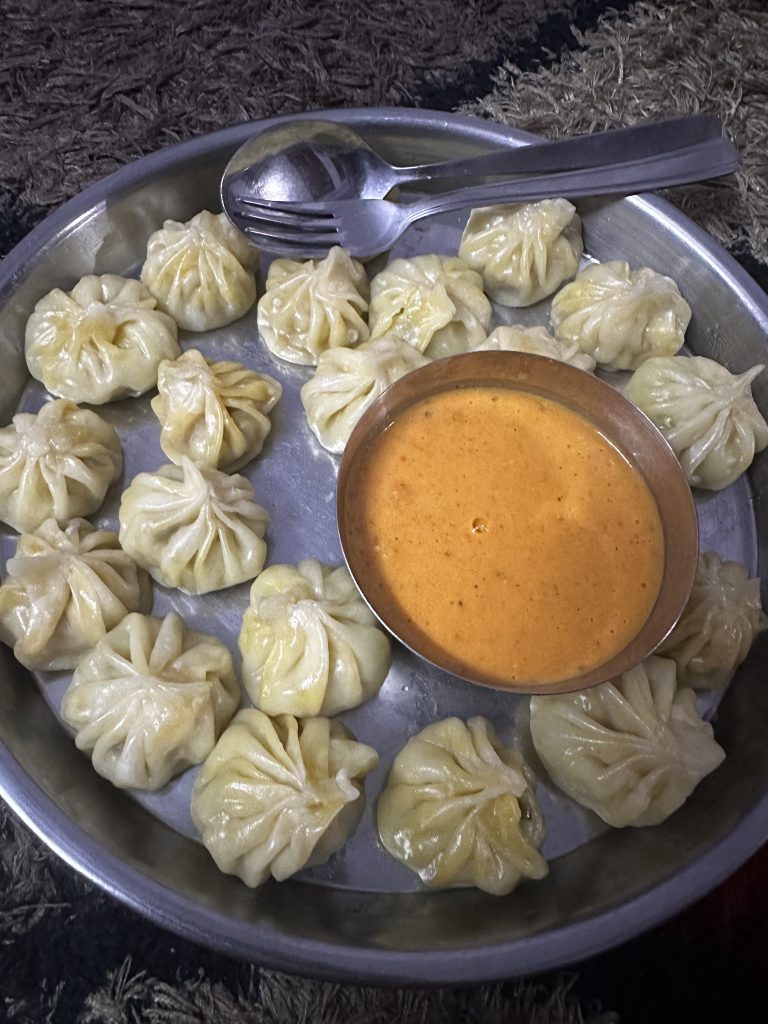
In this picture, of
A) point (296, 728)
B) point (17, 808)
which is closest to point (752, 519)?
point (296, 728)

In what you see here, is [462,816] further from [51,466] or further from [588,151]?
[588,151]

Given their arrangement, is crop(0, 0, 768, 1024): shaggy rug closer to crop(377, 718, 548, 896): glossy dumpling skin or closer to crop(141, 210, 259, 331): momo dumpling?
crop(141, 210, 259, 331): momo dumpling

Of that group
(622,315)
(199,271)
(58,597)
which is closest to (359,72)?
(199,271)

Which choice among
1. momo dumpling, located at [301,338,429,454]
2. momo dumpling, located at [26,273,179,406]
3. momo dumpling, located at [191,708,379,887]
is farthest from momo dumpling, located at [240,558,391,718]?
momo dumpling, located at [26,273,179,406]

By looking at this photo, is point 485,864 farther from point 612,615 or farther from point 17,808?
point 17,808

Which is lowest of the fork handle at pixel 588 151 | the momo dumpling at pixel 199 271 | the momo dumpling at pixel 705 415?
the momo dumpling at pixel 705 415

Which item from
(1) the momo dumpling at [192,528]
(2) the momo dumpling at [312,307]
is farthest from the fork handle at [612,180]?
(1) the momo dumpling at [192,528]

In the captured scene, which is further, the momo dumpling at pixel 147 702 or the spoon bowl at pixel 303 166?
the spoon bowl at pixel 303 166

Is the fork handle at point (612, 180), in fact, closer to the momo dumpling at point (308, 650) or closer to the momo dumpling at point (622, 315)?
the momo dumpling at point (622, 315)
